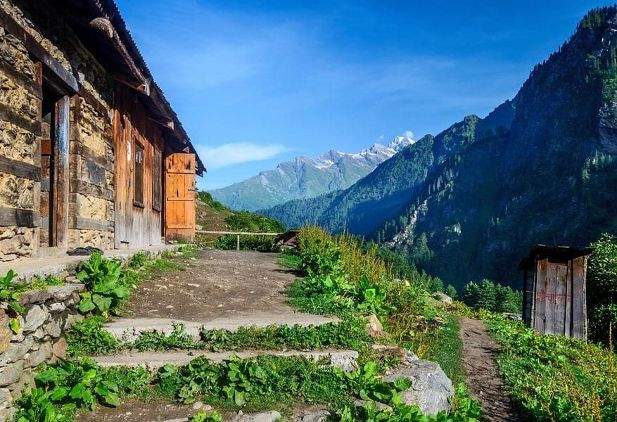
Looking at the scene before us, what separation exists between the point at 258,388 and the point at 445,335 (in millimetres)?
6658

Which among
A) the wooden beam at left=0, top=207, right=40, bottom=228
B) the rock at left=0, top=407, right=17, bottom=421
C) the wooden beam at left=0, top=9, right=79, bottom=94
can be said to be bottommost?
the rock at left=0, top=407, right=17, bottom=421

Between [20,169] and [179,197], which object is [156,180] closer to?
[179,197]

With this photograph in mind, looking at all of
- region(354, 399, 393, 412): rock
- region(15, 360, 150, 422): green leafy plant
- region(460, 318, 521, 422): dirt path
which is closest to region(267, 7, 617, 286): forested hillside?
region(460, 318, 521, 422): dirt path

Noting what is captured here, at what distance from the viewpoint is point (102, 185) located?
27.2 ft

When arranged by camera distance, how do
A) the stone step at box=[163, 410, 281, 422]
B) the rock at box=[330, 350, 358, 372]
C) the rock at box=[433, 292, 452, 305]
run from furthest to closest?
1. the rock at box=[433, 292, 452, 305]
2. the rock at box=[330, 350, 358, 372]
3. the stone step at box=[163, 410, 281, 422]

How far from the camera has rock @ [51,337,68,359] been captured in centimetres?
436

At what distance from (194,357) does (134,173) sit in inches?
269

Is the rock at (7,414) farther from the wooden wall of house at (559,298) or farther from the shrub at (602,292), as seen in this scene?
A: the shrub at (602,292)

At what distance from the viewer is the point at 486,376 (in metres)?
7.79

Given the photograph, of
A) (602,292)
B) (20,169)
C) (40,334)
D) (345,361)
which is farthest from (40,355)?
(602,292)

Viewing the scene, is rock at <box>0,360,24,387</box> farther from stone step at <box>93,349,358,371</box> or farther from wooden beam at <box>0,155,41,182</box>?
wooden beam at <box>0,155,41,182</box>

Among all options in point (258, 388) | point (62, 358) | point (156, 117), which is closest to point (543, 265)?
point (156, 117)

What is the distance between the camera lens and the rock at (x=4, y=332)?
3.60m

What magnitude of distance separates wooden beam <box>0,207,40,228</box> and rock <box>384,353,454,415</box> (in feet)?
14.7
